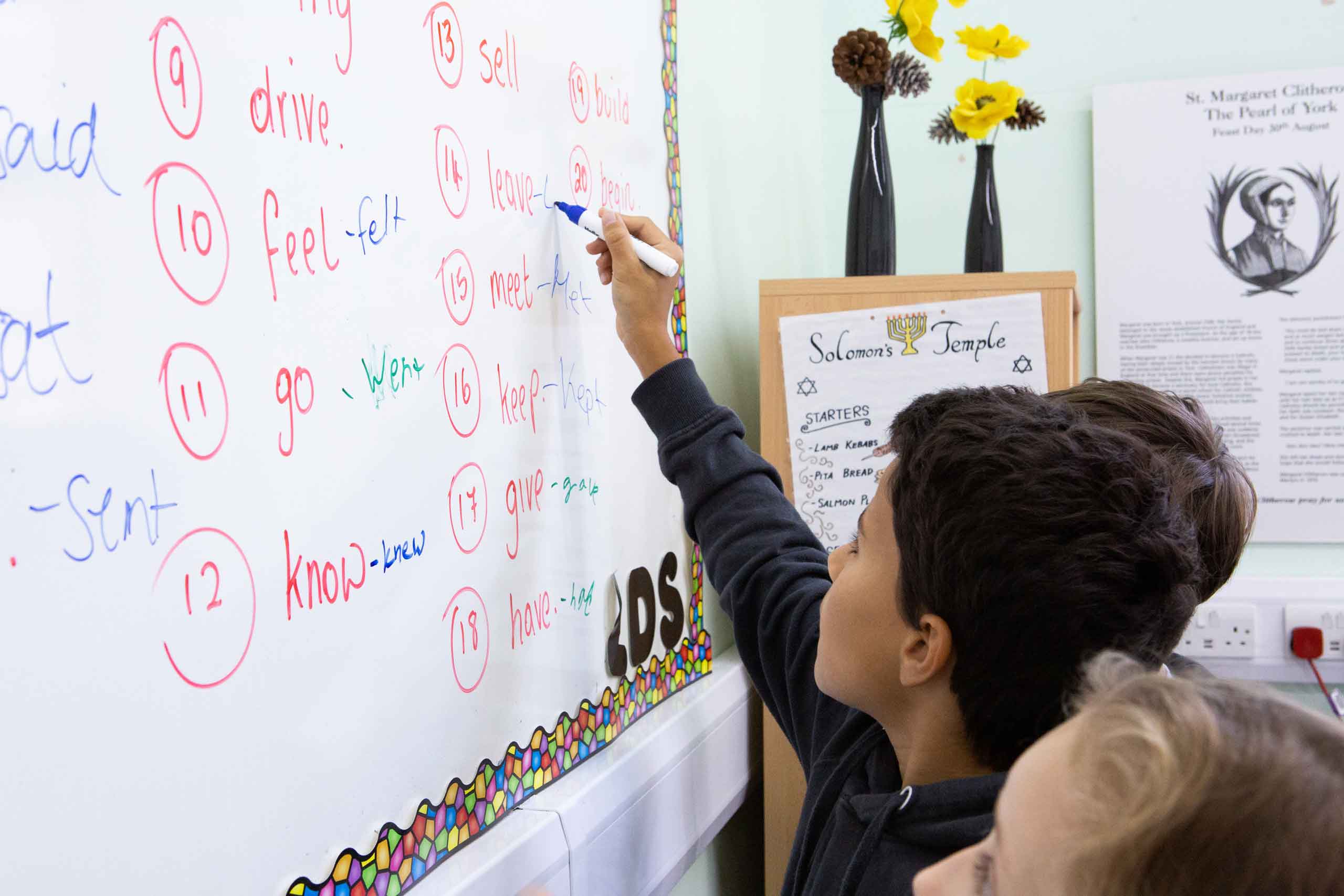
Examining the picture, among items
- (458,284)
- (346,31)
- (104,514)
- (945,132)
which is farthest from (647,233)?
(945,132)

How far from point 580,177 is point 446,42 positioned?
8.9 inches

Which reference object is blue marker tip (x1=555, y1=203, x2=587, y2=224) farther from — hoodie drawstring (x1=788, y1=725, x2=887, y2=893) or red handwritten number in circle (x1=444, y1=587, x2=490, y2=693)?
hoodie drawstring (x1=788, y1=725, x2=887, y2=893)

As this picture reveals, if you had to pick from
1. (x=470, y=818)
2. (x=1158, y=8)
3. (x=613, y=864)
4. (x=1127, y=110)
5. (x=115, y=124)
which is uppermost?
(x=1158, y=8)

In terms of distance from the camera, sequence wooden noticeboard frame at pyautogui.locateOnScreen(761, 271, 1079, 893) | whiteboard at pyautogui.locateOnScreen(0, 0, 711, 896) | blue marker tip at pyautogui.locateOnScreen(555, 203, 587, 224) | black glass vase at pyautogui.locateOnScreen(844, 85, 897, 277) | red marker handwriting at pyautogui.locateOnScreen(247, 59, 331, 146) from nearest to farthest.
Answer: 1. whiteboard at pyautogui.locateOnScreen(0, 0, 711, 896)
2. red marker handwriting at pyautogui.locateOnScreen(247, 59, 331, 146)
3. blue marker tip at pyautogui.locateOnScreen(555, 203, 587, 224)
4. wooden noticeboard frame at pyautogui.locateOnScreen(761, 271, 1079, 893)
5. black glass vase at pyautogui.locateOnScreen(844, 85, 897, 277)

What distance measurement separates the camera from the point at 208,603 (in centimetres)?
56

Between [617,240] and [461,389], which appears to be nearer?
[461,389]

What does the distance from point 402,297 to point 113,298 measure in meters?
0.23

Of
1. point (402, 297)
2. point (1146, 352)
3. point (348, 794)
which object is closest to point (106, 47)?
point (402, 297)

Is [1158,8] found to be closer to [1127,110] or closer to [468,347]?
[1127,110]

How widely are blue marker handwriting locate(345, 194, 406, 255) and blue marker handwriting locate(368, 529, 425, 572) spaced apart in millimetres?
183

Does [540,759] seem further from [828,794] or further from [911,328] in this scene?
[911,328]

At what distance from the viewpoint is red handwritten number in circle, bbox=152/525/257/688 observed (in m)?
0.54

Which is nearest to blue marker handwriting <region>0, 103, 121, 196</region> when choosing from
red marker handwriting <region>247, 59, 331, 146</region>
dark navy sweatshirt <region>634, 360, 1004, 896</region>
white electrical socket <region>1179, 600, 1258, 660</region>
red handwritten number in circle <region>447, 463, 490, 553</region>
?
red marker handwriting <region>247, 59, 331, 146</region>

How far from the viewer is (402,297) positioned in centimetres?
72
